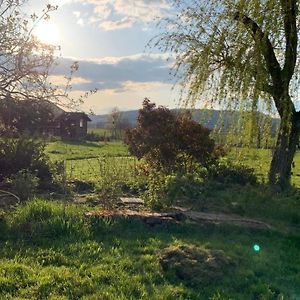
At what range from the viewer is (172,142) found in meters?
12.6

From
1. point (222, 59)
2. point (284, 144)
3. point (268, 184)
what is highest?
point (222, 59)

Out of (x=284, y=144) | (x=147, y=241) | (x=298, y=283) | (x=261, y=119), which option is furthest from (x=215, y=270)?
(x=284, y=144)

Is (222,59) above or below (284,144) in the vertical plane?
above

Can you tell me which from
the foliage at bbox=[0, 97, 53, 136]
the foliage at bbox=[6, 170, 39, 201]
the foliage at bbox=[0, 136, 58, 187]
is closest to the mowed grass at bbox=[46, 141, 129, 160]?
the foliage at bbox=[0, 97, 53, 136]

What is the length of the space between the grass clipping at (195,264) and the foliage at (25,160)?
5727 mm

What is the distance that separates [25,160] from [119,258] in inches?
235

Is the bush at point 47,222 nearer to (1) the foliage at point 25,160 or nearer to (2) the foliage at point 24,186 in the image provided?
(2) the foliage at point 24,186

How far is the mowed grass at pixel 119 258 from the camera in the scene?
185 inches

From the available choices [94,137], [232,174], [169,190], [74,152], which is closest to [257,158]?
[232,174]

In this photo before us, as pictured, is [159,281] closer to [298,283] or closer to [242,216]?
[298,283]

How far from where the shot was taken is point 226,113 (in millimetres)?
9344

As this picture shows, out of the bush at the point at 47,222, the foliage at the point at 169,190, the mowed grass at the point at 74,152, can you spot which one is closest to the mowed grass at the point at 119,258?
the bush at the point at 47,222

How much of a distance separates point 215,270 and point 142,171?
8.05 meters

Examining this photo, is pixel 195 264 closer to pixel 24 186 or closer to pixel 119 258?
pixel 119 258
